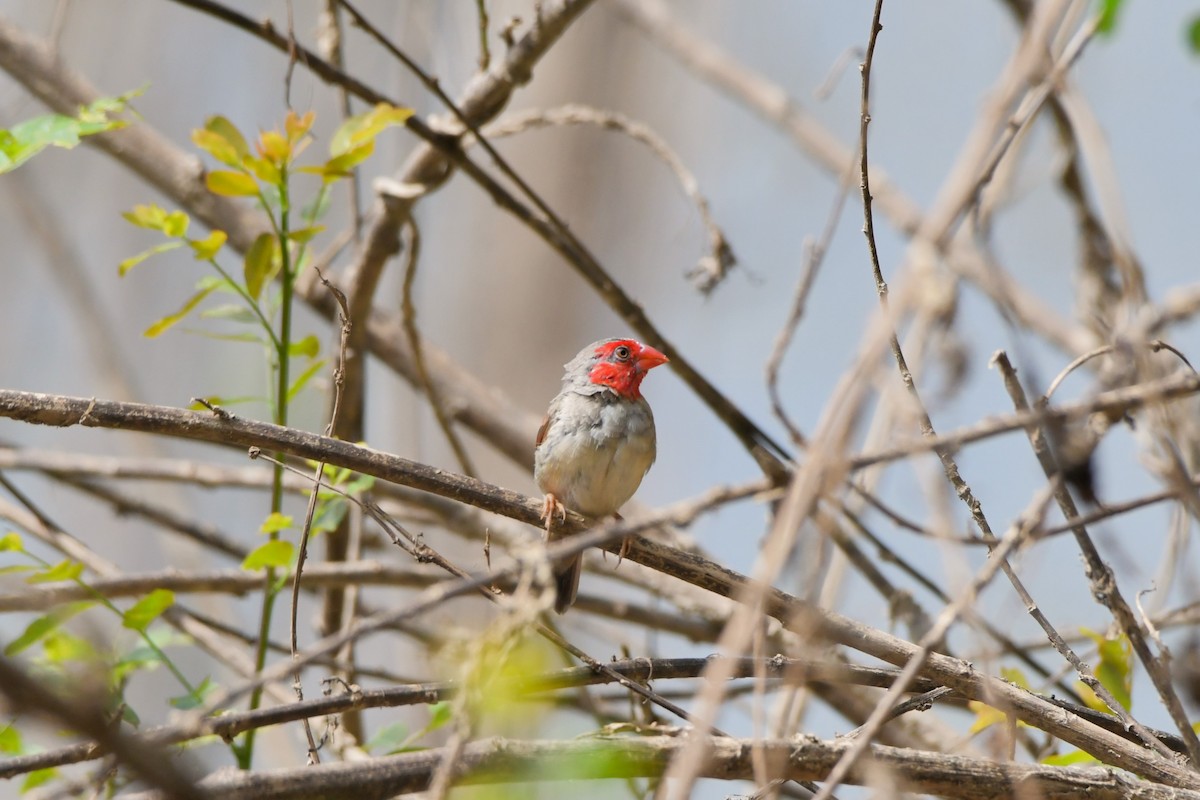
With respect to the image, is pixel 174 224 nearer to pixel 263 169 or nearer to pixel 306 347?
pixel 263 169

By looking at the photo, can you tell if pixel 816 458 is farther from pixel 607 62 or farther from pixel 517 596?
pixel 607 62

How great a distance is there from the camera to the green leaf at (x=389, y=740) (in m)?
3.38

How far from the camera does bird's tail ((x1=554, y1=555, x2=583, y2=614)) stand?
179 inches

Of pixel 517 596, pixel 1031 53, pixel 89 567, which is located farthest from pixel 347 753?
pixel 1031 53

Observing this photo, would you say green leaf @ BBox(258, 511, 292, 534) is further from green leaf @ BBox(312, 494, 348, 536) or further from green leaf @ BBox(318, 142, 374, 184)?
green leaf @ BBox(318, 142, 374, 184)

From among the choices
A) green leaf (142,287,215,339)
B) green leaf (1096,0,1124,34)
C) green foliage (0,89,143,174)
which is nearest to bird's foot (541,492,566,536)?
green leaf (142,287,215,339)

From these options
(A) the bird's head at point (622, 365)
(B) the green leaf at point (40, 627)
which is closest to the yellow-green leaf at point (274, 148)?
(B) the green leaf at point (40, 627)

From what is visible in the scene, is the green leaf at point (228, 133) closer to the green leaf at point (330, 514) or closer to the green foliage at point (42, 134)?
the green foliage at point (42, 134)

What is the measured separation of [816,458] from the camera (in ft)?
4.83

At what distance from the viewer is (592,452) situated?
471 cm

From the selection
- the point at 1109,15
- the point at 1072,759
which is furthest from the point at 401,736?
the point at 1109,15

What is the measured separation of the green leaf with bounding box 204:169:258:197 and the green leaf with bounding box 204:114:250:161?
0.07 m

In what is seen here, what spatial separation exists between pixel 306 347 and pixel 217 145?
618 millimetres

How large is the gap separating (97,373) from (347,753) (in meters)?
3.52
